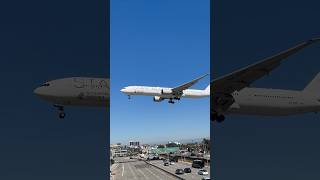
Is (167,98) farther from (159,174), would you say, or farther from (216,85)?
(216,85)

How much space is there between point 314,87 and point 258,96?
549cm

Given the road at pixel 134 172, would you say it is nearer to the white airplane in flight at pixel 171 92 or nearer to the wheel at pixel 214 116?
the white airplane in flight at pixel 171 92

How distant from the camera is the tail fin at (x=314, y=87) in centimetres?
2253

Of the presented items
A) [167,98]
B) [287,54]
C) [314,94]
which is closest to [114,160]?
[167,98]

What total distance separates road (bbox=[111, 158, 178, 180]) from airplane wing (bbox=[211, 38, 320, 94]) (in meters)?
5.21

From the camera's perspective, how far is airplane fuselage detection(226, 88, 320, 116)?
1891 centimetres
